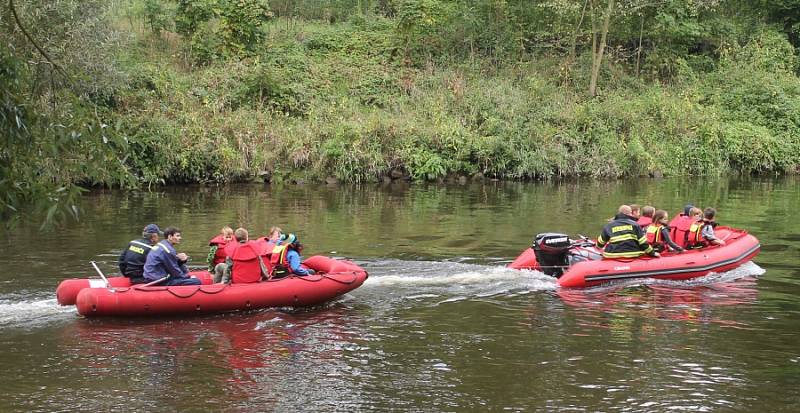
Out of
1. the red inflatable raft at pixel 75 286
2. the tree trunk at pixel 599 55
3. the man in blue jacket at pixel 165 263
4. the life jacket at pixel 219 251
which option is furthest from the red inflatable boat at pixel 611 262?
the tree trunk at pixel 599 55

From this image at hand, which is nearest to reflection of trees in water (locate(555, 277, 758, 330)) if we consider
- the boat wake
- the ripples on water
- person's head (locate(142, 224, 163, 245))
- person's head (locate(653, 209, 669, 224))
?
the ripples on water

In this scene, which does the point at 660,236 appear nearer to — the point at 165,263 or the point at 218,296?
the point at 218,296

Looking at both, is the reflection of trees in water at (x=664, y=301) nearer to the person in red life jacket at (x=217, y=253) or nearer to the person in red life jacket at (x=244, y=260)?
the person in red life jacket at (x=244, y=260)

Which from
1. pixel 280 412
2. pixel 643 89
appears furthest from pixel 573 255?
pixel 643 89

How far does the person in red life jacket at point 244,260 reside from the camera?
1030cm

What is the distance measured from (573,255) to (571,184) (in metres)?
13.3

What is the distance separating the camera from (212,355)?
8.51 metres

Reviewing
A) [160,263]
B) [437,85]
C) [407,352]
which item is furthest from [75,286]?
[437,85]

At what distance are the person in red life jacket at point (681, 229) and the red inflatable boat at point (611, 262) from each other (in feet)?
1.26

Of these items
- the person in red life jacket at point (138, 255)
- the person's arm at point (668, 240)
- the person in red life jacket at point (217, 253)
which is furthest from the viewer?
the person's arm at point (668, 240)

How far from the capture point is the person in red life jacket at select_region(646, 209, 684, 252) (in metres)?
12.4

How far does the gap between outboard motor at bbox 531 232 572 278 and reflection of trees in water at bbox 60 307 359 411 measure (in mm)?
3283

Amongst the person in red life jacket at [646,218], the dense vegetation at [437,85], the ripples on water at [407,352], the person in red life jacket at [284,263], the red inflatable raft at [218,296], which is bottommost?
the ripples on water at [407,352]

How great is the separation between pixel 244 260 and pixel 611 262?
16.7 ft
